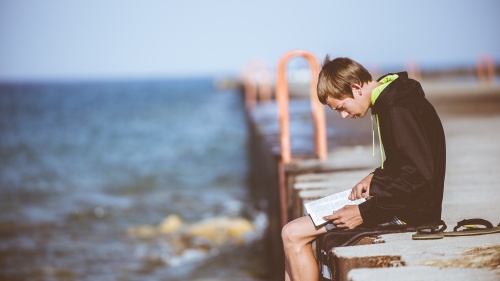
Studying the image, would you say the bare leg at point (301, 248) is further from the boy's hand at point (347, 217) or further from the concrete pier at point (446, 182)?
the concrete pier at point (446, 182)

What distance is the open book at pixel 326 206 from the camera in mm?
3148

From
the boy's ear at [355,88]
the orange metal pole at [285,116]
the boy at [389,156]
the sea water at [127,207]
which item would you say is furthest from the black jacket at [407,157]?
the sea water at [127,207]

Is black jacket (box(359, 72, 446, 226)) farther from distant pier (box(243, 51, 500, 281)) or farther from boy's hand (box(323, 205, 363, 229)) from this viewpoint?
distant pier (box(243, 51, 500, 281))

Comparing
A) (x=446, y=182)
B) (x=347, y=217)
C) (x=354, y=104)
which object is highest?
(x=354, y=104)

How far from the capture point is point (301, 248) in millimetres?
3182

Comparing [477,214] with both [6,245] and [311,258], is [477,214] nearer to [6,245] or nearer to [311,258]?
[311,258]

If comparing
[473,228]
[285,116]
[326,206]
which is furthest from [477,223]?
[285,116]

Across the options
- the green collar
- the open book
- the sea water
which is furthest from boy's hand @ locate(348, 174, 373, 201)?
the sea water

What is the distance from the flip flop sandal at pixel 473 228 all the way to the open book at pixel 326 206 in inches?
19.4

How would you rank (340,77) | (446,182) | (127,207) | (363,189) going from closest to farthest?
(340,77) → (363,189) → (446,182) → (127,207)

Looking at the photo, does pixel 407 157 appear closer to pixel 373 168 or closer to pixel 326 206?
pixel 326 206

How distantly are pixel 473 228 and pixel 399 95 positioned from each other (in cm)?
87

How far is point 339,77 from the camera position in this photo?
2.94 metres

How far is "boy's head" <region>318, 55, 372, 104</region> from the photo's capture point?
2.94 metres
